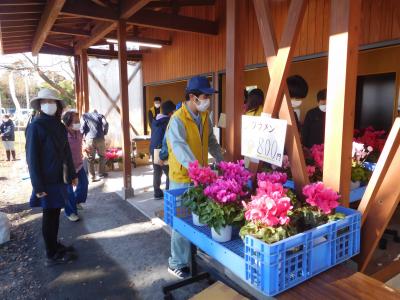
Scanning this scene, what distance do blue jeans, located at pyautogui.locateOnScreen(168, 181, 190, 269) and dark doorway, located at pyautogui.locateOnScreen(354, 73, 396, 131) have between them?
13.1 ft

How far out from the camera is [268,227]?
4.50 ft

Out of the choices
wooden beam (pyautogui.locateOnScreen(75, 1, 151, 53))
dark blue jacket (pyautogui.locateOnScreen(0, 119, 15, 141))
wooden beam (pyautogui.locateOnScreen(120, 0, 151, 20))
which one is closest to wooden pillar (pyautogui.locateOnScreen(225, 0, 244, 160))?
wooden beam (pyautogui.locateOnScreen(120, 0, 151, 20))

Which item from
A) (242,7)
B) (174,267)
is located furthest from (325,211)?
(174,267)

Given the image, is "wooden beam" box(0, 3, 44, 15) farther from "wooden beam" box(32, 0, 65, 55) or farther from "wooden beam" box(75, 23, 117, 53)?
"wooden beam" box(75, 23, 117, 53)

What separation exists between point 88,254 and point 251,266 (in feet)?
8.82

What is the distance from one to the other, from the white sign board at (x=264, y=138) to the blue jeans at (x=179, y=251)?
3.34 feet

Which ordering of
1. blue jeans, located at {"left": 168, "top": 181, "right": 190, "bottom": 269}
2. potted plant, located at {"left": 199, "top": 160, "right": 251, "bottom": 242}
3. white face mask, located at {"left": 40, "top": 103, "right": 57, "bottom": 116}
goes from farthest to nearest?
white face mask, located at {"left": 40, "top": 103, "right": 57, "bottom": 116} < blue jeans, located at {"left": 168, "top": 181, "right": 190, "bottom": 269} < potted plant, located at {"left": 199, "top": 160, "right": 251, "bottom": 242}

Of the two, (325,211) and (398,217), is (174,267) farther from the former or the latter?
(398,217)

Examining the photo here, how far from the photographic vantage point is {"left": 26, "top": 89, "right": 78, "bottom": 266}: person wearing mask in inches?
117

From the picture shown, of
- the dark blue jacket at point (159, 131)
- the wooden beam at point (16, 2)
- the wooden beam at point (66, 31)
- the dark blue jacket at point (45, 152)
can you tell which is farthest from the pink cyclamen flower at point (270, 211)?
the wooden beam at point (66, 31)

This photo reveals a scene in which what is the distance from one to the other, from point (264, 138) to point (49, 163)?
2.26 meters

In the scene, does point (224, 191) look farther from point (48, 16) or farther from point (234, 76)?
point (48, 16)

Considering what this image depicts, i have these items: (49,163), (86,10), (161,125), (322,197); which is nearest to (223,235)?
(322,197)

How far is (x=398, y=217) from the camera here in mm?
3934
